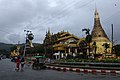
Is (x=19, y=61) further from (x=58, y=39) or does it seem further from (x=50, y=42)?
(x=50, y=42)

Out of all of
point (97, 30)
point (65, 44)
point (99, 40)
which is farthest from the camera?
point (97, 30)

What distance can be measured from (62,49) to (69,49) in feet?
7.81

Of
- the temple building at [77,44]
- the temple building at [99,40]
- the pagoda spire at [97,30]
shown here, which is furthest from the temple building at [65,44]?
the pagoda spire at [97,30]

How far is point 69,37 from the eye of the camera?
335ft

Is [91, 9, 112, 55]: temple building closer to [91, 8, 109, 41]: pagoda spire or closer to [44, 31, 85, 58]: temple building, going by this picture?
[91, 8, 109, 41]: pagoda spire

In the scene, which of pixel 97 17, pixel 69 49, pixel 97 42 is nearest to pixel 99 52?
pixel 97 42

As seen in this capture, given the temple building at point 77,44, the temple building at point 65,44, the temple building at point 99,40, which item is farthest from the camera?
the temple building at point 99,40

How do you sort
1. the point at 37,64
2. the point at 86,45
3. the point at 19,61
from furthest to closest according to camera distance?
1. the point at 86,45
2. the point at 37,64
3. the point at 19,61

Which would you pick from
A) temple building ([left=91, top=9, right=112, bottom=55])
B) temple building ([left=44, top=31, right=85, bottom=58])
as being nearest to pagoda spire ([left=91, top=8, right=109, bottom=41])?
temple building ([left=91, top=9, right=112, bottom=55])

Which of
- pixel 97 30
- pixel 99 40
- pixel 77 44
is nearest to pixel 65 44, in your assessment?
pixel 77 44

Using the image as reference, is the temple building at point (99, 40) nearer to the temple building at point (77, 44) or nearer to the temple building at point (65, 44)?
the temple building at point (77, 44)

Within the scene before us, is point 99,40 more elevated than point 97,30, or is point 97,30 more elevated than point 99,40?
point 97,30

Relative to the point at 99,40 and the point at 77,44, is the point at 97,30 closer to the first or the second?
the point at 99,40

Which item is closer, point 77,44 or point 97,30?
point 77,44
